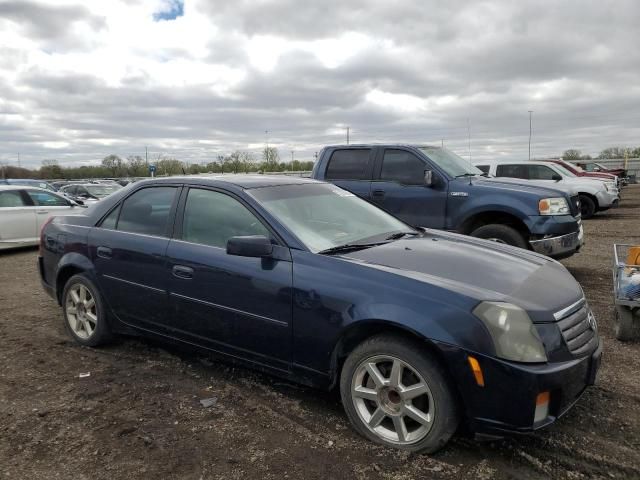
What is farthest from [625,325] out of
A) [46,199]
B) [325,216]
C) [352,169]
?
[46,199]

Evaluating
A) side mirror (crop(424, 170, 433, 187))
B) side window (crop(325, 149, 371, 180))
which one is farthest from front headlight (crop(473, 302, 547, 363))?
side window (crop(325, 149, 371, 180))

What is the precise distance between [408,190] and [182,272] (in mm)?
4187

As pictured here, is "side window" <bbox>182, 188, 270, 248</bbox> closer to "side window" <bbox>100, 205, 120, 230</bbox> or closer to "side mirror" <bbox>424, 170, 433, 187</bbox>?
"side window" <bbox>100, 205, 120, 230</bbox>

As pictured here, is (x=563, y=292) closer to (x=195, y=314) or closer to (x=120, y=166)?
(x=195, y=314)

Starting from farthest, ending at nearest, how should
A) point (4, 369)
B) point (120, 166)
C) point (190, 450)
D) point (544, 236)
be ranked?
point (120, 166) < point (544, 236) < point (4, 369) < point (190, 450)

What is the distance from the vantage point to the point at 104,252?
437 centimetres

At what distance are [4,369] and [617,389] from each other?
185 inches

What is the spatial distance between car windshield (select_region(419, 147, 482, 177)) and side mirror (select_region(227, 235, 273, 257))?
445cm

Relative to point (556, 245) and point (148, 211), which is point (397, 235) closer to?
point (148, 211)

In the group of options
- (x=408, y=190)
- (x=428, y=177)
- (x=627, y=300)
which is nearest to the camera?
(x=627, y=300)

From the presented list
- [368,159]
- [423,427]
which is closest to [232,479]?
[423,427]

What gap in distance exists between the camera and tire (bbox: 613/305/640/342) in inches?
173

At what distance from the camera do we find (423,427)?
9.23 feet

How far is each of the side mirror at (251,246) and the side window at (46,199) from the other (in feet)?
32.8
